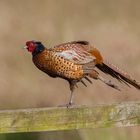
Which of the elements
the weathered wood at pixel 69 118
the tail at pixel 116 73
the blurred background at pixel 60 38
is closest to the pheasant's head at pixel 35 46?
the tail at pixel 116 73

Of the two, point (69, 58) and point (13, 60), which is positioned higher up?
point (69, 58)

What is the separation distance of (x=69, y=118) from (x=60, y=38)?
743cm

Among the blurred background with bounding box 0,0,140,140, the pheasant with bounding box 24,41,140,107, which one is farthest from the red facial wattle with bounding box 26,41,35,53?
the blurred background with bounding box 0,0,140,140

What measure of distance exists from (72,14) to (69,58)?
7.58 m

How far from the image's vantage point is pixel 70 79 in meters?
6.57

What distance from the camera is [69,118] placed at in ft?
16.9

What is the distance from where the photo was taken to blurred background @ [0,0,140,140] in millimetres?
10945

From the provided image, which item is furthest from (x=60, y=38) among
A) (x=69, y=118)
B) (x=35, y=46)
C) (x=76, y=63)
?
(x=69, y=118)

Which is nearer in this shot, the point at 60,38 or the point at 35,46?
the point at 35,46

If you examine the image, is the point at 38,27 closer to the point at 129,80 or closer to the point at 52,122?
the point at 129,80

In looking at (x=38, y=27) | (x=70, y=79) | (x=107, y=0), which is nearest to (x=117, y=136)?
(x=70, y=79)

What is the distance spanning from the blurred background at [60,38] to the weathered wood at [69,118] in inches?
162

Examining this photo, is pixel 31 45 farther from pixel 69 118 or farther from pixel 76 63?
pixel 69 118

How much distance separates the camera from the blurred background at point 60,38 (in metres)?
10.9
